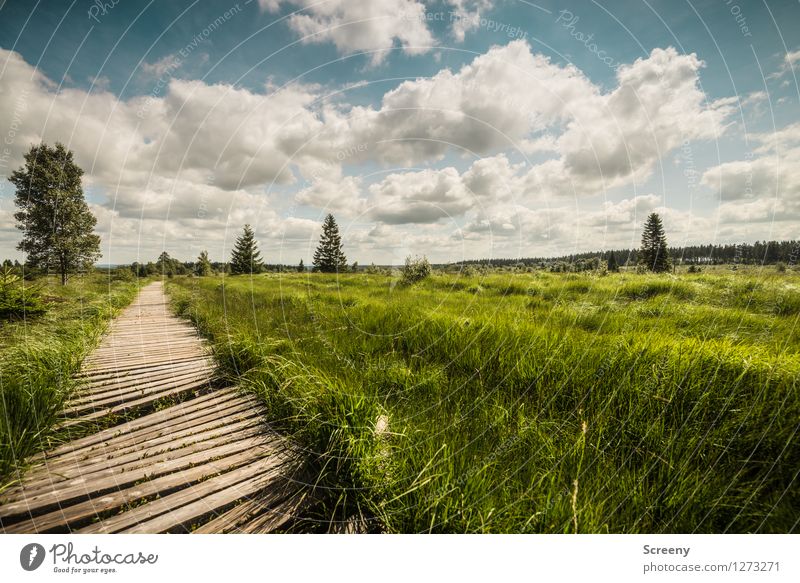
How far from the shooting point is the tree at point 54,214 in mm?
19734

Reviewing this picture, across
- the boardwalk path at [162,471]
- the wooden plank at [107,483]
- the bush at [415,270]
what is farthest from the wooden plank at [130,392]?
the bush at [415,270]

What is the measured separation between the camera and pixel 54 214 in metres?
21.0

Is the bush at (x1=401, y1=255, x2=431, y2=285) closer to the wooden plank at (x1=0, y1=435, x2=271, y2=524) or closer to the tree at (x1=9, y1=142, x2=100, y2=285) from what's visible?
the wooden plank at (x1=0, y1=435, x2=271, y2=524)

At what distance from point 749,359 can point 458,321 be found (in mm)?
3120

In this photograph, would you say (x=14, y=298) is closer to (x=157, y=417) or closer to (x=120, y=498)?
(x=157, y=417)

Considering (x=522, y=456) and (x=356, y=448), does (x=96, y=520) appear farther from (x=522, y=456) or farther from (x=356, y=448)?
(x=522, y=456)

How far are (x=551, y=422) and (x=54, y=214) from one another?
32104mm

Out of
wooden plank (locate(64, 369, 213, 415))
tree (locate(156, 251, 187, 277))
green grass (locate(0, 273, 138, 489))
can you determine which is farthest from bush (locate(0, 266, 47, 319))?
tree (locate(156, 251, 187, 277))

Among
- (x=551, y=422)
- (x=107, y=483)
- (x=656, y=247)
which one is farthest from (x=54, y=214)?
(x=656, y=247)

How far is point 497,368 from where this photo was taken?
3.66 meters

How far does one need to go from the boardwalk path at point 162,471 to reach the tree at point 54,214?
84.6ft
